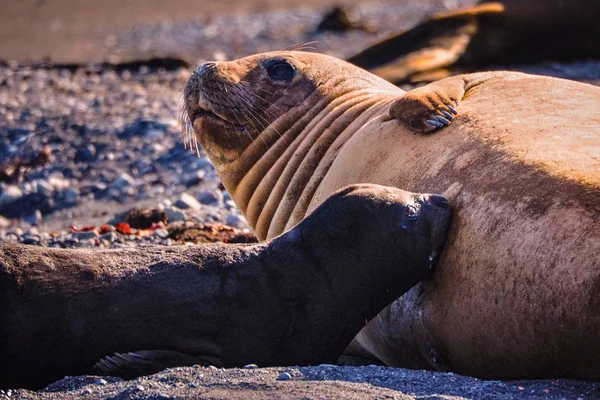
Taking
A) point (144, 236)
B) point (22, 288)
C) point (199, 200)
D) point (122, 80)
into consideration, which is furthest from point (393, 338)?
point (122, 80)

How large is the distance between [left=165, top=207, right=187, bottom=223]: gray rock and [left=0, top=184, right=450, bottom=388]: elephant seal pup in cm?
332

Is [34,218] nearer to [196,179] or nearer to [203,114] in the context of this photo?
[196,179]

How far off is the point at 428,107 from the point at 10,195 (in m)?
5.21

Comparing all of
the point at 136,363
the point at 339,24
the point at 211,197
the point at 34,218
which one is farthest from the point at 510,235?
the point at 339,24

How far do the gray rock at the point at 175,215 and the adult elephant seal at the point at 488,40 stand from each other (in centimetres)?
279

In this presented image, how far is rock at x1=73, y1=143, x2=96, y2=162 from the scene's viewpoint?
31.6ft

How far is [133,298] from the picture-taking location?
149 inches

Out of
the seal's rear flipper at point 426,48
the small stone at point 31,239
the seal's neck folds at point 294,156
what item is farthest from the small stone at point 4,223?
the seal's rear flipper at point 426,48

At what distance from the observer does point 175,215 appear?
24.1 ft

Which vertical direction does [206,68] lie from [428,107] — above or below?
above

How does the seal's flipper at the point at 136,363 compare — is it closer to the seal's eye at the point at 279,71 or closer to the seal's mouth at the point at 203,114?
the seal's mouth at the point at 203,114

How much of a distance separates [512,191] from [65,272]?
1.62 meters

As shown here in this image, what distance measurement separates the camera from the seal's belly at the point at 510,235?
134 inches

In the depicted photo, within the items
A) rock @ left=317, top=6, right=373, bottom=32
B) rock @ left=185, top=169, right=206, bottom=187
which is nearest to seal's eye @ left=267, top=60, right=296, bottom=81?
rock @ left=185, top=169, right=206, bottom=187
